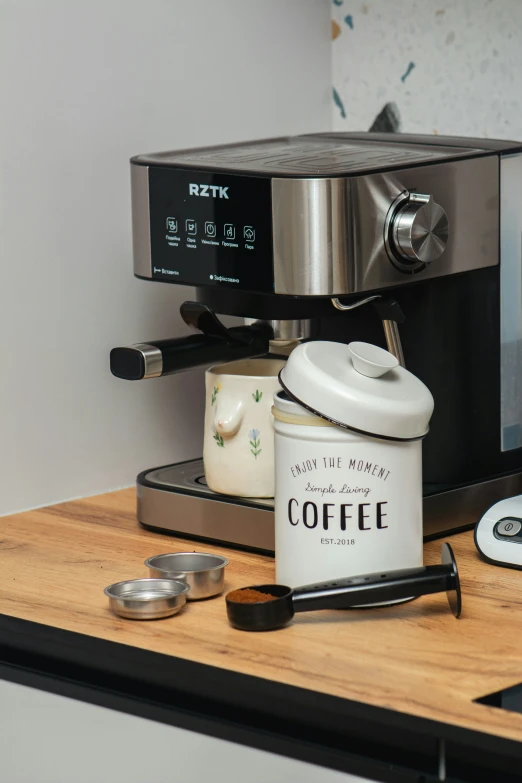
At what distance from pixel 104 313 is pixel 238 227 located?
0.92ft

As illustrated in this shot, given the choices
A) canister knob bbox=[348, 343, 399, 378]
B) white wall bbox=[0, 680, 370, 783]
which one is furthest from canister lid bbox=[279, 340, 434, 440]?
white wall bbox=[0, 680, 370, 783]

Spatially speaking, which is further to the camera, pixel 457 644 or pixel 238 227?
pixel 238 227

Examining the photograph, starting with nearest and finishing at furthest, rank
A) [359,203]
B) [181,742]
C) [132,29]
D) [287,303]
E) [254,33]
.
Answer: [181,742]
[359,203]
[287,303]
[132,29]
[254,33]

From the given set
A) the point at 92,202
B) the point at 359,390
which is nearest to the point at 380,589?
the point at 359,390

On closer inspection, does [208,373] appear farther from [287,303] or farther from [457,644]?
[457,644]

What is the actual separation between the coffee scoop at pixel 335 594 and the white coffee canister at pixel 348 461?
0.07ft

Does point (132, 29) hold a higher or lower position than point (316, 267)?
higher

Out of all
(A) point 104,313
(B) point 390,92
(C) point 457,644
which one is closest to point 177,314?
(A) point 104,313

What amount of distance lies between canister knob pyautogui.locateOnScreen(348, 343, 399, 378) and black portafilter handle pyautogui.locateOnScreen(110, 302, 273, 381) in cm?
16

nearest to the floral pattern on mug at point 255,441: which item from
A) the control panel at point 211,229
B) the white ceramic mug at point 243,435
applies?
the white ceramic mug at point 243,435

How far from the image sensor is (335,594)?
0.80m

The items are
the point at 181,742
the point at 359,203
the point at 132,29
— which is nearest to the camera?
the point at 181,742

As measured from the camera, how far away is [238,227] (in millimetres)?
923

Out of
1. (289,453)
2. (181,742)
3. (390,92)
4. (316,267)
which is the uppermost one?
(390,92)
